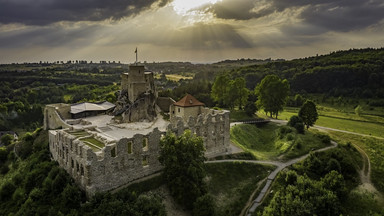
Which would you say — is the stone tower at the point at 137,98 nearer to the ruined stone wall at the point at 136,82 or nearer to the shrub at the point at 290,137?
the ruined stone wall at the point at 136,82

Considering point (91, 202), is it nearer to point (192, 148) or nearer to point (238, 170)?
point (192, 148)

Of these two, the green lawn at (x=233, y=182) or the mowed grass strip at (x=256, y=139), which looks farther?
the mowed grass strip at (x=256, y=139)

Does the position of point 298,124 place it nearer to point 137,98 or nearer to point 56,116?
point 137,98

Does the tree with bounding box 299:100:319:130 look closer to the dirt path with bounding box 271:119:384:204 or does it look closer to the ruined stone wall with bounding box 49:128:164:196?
the dirt path with bounding box 271:119:384:204

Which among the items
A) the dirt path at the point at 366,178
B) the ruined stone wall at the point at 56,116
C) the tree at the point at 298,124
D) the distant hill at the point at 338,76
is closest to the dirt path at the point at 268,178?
the dirt path at the point at 366,178

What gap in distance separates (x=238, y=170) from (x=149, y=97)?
26.9 metres

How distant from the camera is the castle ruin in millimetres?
31250

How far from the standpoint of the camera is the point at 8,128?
104 metres

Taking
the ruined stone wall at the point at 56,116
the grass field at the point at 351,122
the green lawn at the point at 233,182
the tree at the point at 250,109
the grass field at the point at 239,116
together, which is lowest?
the green lawn at the point at 233,182

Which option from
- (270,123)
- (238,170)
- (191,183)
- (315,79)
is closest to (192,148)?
(191,183)

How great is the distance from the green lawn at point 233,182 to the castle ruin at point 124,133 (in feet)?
13.7

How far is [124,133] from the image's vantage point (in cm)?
4691

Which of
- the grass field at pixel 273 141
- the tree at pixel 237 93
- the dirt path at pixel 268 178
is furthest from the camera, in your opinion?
the tree at pixel 237 93

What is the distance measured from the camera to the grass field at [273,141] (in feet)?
176
